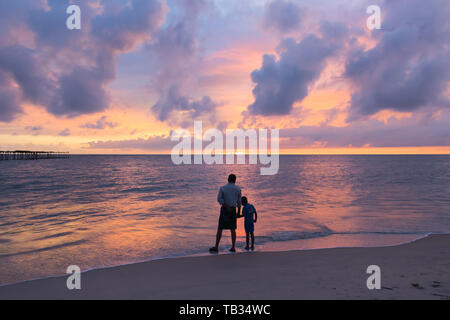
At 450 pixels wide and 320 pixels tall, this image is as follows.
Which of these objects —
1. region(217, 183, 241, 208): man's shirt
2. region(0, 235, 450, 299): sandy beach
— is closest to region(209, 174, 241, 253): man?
region(217, 183, 241, 208): man's shirt

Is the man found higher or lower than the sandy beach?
higher

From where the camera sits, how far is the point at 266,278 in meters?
6.71

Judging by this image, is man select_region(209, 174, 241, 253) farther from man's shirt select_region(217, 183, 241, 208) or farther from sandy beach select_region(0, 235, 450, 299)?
sandy beach select_region(0, 235, 450, 299)

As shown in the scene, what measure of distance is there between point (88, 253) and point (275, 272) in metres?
6.24

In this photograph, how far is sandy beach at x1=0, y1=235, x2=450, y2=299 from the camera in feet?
19.0

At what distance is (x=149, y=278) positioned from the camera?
705cm

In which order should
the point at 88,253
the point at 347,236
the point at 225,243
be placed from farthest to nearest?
1. the point at 347,236
2. the point at 225,243
3. the point at 88,253

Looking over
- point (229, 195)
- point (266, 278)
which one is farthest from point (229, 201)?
point (266, 278)

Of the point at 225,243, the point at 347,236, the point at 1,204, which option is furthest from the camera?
the point at 1,204

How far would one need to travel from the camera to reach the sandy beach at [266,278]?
19.0ft

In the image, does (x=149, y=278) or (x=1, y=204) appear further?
(x=1, y=204)

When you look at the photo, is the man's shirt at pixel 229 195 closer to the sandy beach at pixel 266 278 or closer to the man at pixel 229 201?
the man at pixel 229 201
